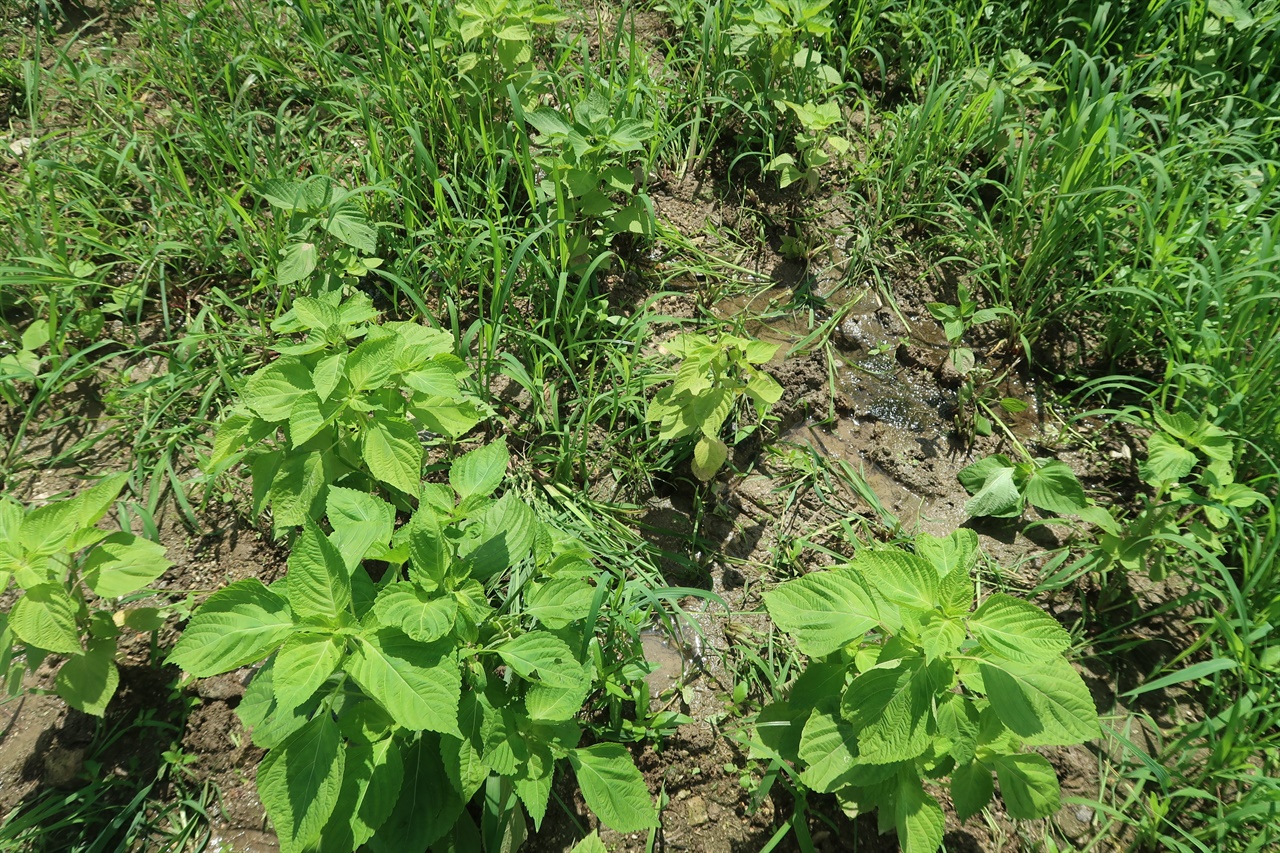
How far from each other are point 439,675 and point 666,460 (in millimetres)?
1078

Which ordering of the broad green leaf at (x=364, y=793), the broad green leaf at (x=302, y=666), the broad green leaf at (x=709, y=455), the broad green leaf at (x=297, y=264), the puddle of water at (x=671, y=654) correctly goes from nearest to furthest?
1. the broad green leaf at (x=302, y=666)
2. the broad green leaf at (x=364, y=793)
3. the puddle of water at (x=671, y=654)
4. the broad green leaf at (x=709, y=455)
5. the broad green leaf at (x=297, y=264)

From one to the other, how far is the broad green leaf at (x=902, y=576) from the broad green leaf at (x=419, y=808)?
3.39ft

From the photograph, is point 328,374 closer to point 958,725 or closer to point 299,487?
point 299,487

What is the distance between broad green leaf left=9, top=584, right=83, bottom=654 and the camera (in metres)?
1.78

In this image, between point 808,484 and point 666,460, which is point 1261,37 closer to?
point 808,484

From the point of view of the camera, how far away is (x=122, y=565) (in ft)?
6.32

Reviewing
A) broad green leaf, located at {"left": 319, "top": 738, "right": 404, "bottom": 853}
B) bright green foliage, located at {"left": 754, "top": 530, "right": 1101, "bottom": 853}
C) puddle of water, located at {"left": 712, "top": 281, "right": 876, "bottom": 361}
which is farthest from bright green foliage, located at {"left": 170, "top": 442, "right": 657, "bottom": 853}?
puddle of water, located at {"left": 712, "top": 281, "right": 876, "bottom": 361}

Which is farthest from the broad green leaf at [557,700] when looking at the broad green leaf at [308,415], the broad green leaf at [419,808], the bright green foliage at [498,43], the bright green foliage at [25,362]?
the bright green foliage at [498,43]

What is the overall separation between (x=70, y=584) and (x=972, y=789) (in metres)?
2.17

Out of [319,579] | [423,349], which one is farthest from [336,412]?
[319,579]

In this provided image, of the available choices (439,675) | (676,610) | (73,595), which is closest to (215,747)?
(73,595)

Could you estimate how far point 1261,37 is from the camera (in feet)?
10.5

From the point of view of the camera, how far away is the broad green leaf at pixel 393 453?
190 cm

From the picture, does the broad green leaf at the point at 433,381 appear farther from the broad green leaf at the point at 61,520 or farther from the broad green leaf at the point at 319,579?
the broad green leaf at the point at 61,520
